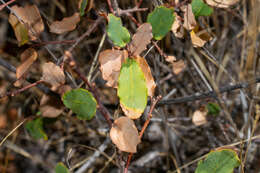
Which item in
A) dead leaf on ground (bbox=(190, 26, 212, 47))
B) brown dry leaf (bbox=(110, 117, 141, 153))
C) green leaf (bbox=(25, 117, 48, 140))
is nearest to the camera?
brown dry leaf (bbox=(110, 117, 141, 153))

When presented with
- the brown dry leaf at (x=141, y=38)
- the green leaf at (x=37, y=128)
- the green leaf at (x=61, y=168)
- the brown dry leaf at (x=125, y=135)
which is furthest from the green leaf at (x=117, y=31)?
the green leaf at (x=37, y=128)

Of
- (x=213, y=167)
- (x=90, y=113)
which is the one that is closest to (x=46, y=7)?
(x=90, y=113)

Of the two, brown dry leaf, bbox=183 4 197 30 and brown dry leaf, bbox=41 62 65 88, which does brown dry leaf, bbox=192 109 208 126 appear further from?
brown dry leaf, bbox=41 62 65 88

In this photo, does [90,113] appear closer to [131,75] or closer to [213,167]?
[131,75]

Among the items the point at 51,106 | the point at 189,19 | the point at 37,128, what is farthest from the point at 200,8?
the point at 37,128

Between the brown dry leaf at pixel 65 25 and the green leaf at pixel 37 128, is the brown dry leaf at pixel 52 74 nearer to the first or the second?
the brown dry leaf at pixel 65 25

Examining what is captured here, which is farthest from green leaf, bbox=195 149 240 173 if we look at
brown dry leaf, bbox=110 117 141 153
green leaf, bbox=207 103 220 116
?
green leaf, bbox=207 103 220 116

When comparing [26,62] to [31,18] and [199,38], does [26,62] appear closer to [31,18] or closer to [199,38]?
[31,18]
